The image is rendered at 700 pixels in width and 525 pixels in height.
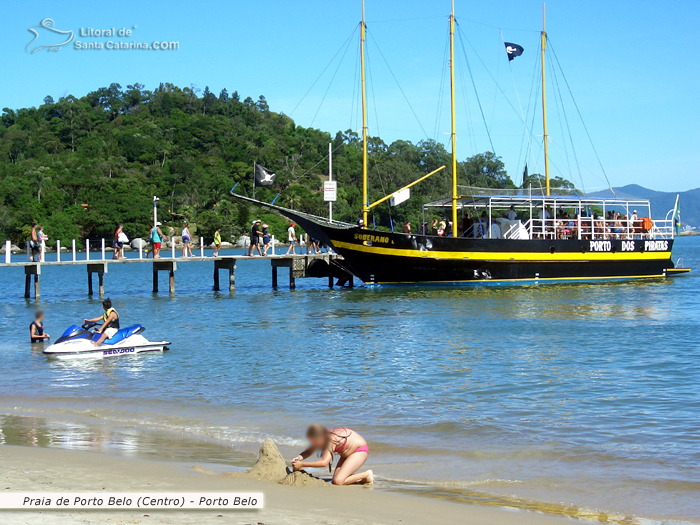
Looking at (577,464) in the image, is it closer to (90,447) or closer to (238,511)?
(238,511)

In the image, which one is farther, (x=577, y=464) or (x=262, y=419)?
(x=262, y=419)

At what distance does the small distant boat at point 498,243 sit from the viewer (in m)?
33.3

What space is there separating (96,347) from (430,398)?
8.46 meters

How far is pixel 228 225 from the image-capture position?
107m

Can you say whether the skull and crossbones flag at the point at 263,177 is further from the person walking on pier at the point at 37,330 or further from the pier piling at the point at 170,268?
the person walking on pier at the point at 37,330

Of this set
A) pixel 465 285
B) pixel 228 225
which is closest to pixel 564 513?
pixel 465 285

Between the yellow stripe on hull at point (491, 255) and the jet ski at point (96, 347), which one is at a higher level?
the yellow stripe on hull at point (491, 255)

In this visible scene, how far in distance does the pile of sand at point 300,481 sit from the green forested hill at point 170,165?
74759 millimetres

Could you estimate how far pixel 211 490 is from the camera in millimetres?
7152

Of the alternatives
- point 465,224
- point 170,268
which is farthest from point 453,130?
point 170,268

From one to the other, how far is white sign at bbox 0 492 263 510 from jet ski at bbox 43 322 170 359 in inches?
418

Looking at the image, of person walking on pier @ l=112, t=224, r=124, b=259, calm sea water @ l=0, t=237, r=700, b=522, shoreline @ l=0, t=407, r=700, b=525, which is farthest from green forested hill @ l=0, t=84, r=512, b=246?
shoreline @ l=0, t=407, r=700, b=525

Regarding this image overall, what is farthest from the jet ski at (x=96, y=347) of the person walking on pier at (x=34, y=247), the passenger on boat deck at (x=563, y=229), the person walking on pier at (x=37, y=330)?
the passenger on boat deck at (x=563, y=229)

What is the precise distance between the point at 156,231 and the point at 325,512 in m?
28.4
